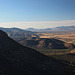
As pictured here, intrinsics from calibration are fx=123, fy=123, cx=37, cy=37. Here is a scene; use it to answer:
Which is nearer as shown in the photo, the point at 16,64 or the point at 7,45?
the point at 16,64

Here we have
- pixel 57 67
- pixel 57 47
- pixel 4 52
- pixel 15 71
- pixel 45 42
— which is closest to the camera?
pixel 15 71

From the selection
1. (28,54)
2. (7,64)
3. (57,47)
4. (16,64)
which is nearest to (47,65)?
(28,54)

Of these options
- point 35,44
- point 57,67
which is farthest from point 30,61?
point 35,44

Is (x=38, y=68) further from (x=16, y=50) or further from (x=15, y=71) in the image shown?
(x=16, y=50)

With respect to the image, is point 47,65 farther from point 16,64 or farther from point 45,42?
point 45,42

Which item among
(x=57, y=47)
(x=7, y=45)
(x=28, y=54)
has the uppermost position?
(x=7, y=45)

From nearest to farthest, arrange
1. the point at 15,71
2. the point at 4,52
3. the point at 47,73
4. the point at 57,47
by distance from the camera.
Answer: the point at 15,71
the point at 47,73
the point at 4,52
the point at 57,47

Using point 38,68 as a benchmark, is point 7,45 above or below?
above
